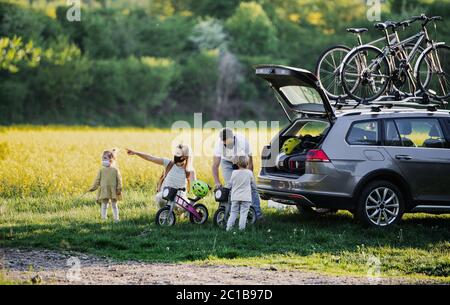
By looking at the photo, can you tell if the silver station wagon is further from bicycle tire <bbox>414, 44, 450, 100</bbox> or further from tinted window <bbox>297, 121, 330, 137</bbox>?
bicycle tire <bbox>414, 44, 450, 100</bbox>

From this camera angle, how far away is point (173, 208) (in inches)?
487

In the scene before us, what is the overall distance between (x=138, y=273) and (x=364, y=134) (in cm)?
458

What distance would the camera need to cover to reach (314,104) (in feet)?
41.1

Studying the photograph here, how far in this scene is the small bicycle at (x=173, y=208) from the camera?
1216 cm

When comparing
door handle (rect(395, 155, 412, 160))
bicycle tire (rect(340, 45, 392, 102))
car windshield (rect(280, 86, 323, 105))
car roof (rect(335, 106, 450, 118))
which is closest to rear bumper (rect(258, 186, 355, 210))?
door handle (rect(395, 155, 412, 160))

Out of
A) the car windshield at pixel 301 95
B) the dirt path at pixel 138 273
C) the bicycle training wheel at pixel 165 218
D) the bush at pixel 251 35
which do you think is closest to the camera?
the dirt path at pixel 138 273

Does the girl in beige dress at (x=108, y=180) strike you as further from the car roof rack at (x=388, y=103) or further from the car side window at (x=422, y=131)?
the car side window at (x=422, y=131)

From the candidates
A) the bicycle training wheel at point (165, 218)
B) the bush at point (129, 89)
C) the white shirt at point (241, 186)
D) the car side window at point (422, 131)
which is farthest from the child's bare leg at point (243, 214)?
the bush at point (129, 89)

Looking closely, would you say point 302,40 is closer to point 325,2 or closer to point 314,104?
point 325,2

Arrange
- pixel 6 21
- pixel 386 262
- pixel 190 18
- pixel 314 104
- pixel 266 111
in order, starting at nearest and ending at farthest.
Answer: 1. pixel 386 262
2. pixel 314 104
3. pixel 6 21
4. pixel 266 111
5. pixel 190 18

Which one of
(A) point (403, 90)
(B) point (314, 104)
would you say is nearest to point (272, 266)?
(B) point (314, 104)

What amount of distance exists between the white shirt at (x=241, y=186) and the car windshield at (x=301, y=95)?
1531 mm

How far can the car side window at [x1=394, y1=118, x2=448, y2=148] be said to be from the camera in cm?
1228
